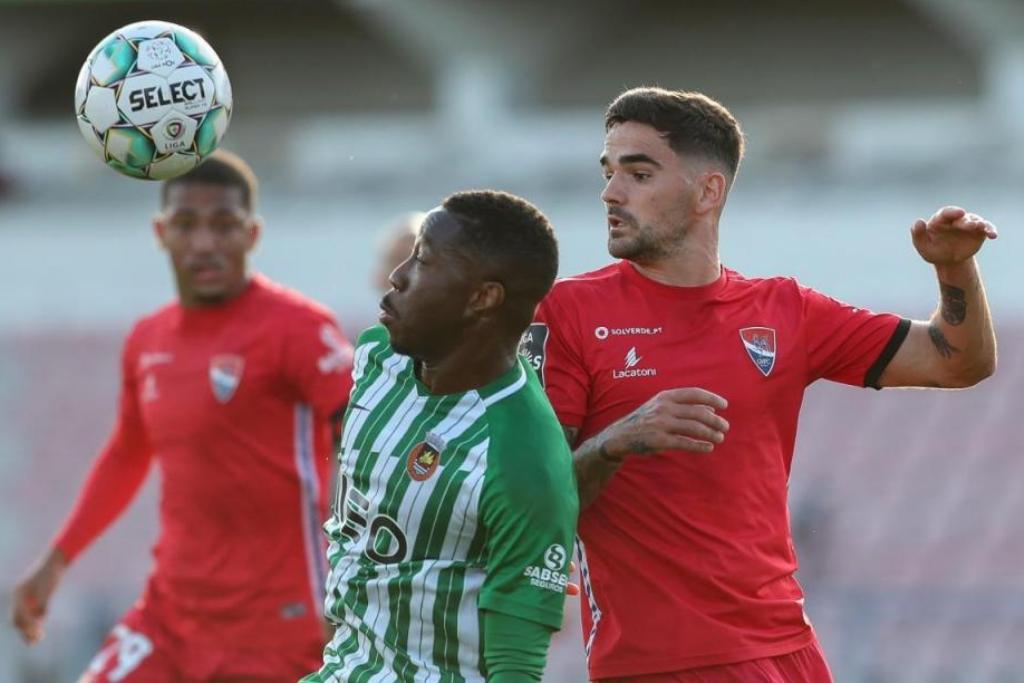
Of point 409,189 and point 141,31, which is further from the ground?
point 409,189

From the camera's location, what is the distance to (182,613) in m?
6.94

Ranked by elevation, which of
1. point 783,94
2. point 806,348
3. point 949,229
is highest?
point 783,94

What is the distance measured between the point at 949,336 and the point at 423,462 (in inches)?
63.5

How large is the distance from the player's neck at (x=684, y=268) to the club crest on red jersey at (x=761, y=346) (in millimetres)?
191

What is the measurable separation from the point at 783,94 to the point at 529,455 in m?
18.6

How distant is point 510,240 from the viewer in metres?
4.57

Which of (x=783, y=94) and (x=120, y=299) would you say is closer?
(x=120, y=299)

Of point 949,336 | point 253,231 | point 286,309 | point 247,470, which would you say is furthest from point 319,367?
point 949,336

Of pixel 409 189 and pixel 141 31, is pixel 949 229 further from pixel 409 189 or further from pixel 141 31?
pixel 409 189

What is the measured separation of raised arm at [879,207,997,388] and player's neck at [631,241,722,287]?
567mm

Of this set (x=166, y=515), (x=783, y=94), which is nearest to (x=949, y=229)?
(x=166, y=515)

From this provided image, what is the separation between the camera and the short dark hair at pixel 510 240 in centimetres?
454

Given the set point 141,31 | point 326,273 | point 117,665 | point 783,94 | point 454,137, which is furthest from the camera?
point 783,94

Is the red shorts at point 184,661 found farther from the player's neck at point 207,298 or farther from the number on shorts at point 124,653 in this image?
the player's neck at point 207,298
